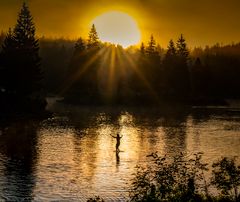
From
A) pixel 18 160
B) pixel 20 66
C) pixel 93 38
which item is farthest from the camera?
pixel 93 38

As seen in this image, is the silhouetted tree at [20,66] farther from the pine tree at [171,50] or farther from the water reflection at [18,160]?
the pine tree at [171,50]

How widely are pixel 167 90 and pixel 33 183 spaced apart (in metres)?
98.0

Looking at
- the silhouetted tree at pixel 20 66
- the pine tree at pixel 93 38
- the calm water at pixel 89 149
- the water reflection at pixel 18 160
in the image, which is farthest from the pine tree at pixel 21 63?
the pine tree at pixel 93 38

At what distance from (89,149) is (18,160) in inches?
355

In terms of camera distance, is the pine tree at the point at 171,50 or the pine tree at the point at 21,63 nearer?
the pine tree at the point at 21,63

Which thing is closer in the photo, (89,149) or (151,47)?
(89,149)

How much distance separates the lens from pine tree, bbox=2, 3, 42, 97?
74.0 m

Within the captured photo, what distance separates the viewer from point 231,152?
4366 cm

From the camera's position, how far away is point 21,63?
246 ft

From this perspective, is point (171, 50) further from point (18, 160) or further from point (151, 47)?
point (18, 160)

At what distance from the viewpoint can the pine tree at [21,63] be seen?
74.0 m

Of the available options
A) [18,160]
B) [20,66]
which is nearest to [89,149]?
[18,160]

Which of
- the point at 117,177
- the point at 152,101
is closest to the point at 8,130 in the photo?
the point at 117,177

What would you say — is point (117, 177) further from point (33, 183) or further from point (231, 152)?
point (231, 152)
